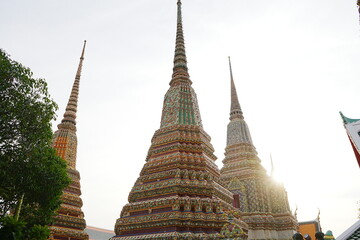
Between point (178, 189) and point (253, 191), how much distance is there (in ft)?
34.7

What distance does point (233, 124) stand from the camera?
27.8m

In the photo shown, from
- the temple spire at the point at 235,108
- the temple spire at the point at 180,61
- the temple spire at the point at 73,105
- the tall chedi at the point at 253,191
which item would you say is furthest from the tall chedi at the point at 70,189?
the temple spire at the point at 235,108

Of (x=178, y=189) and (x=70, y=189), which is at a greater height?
(x=70, y=189)

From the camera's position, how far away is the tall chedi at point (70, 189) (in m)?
19.1

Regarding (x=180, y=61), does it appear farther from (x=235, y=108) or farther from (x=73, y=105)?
(x=73, y=105)

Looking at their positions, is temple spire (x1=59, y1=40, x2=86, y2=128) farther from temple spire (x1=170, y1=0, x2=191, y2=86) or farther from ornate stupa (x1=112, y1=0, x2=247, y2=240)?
ornate stupa (x1=112, y1=0, x2=247, y2=240)

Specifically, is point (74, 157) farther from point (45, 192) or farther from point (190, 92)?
point (45, 192)

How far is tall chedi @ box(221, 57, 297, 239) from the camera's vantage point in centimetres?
2095

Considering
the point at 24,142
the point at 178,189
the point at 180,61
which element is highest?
the point at 180,61

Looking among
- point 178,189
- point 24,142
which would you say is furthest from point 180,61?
point 24,142

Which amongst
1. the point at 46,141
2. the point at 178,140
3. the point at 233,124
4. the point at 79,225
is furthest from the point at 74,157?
the point at 233,124

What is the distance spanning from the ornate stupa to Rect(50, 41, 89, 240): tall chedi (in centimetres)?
562

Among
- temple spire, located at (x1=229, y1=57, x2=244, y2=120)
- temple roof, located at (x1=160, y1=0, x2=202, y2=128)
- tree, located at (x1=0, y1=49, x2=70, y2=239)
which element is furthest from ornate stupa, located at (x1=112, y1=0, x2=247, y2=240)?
temple spire, located at (x1=229, y1=57, x2=244, y2=120)

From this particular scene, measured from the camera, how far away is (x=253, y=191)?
22484 millimetres
